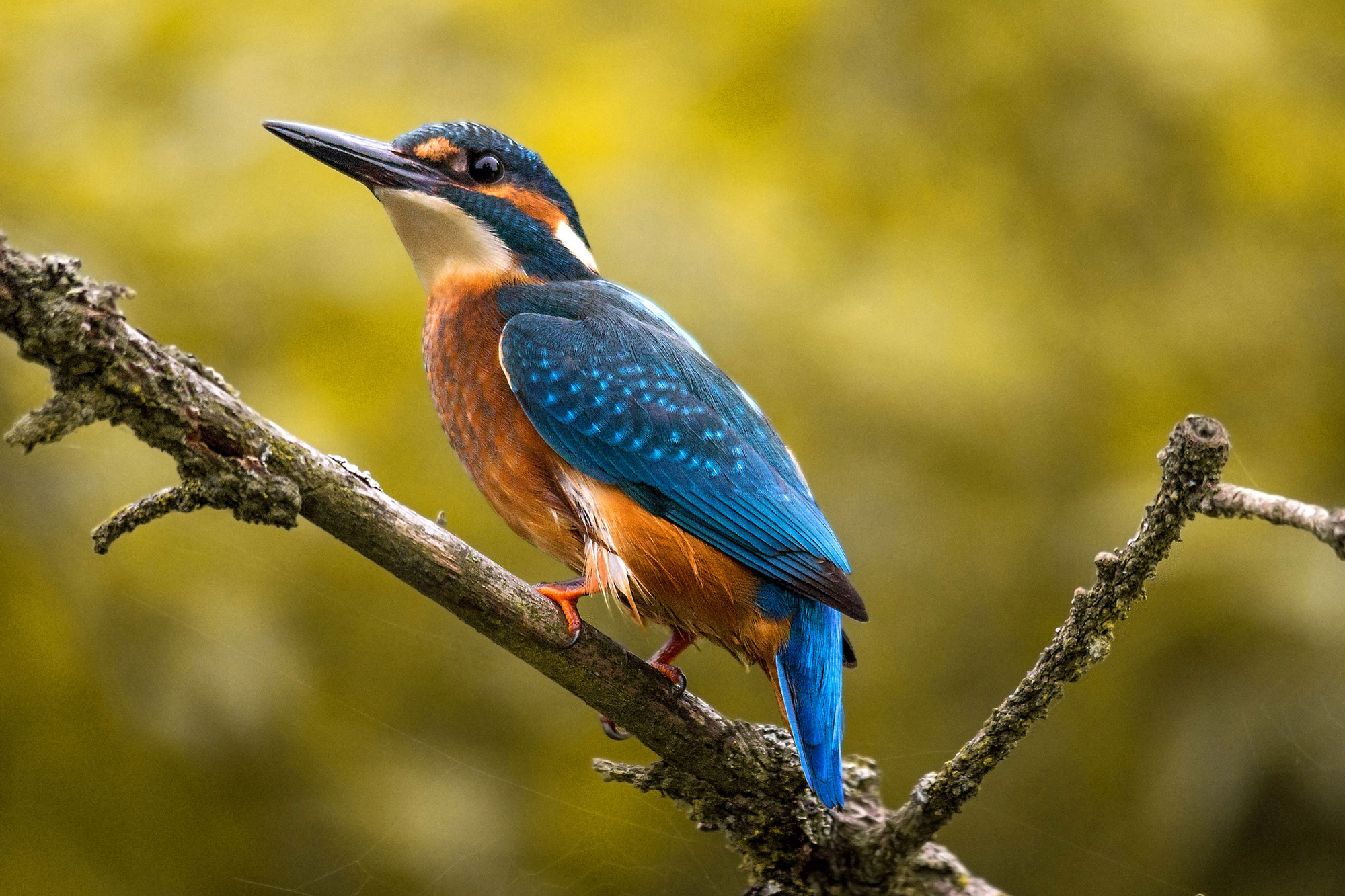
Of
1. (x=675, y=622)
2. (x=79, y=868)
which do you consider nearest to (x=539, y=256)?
(x=675, y=622)

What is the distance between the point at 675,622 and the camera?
250 cm

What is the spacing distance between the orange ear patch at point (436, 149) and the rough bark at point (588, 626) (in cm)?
123

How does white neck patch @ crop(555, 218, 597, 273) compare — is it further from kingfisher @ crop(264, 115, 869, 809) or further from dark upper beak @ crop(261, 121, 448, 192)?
dark upper beak @ crop(261, 121, 448, 192)

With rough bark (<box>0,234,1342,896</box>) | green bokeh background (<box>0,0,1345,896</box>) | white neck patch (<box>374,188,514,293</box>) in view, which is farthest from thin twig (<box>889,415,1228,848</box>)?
white neck patch (<box>374,188,514,293</box>)

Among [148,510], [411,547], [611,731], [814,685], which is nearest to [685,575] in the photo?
[814,685]

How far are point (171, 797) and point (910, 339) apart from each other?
2.28 meters

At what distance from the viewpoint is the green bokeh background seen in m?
2.83

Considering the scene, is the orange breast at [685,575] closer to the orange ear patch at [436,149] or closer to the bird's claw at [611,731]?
the bird's claw at [611,731]

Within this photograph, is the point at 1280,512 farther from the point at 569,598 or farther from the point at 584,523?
the point at 584,523

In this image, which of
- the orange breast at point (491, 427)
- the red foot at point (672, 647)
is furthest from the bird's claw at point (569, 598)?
the red foot at point (672, 647)

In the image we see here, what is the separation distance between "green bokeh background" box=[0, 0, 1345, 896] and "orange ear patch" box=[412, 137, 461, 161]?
454 millimetres

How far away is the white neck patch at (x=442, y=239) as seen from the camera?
2.76m

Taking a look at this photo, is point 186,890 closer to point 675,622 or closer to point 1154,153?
point 675,622

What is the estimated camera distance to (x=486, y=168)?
2.85 meters
